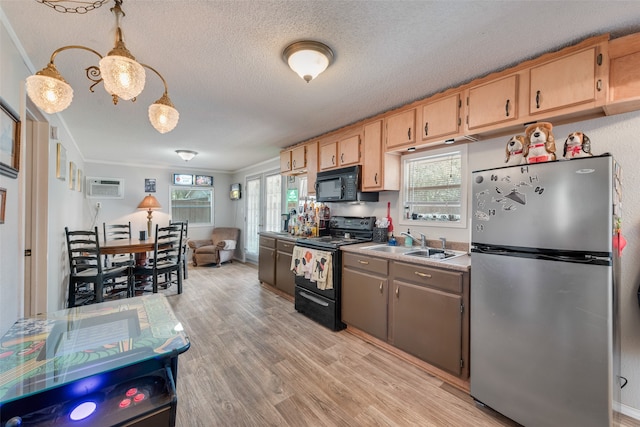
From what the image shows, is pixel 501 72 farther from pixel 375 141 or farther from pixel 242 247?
pixel 242 247

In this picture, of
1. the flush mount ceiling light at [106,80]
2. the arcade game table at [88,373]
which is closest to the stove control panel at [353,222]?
the arcade game table at [88,373]

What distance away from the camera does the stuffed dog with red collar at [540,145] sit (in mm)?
1681

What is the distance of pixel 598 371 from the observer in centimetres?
135

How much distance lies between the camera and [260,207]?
601 centimetres

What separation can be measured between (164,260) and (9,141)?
2873mm

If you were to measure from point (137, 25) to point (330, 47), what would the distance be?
115 cm

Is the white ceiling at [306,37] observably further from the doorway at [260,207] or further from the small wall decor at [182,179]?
the small wall decor at [182,179]

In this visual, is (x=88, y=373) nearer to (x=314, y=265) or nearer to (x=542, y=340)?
(x=542, y=340)

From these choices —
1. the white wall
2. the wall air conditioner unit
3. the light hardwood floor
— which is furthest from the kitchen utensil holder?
the wall air conditioner unit

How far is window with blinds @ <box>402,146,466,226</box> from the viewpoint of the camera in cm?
263

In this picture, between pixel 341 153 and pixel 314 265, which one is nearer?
pixel 314 265

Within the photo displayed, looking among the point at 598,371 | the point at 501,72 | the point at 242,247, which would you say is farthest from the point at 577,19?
the point at 242,247

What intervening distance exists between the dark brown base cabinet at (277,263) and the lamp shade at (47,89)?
2681 millimetres

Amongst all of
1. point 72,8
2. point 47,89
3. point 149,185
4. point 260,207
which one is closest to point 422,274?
point 47,89
